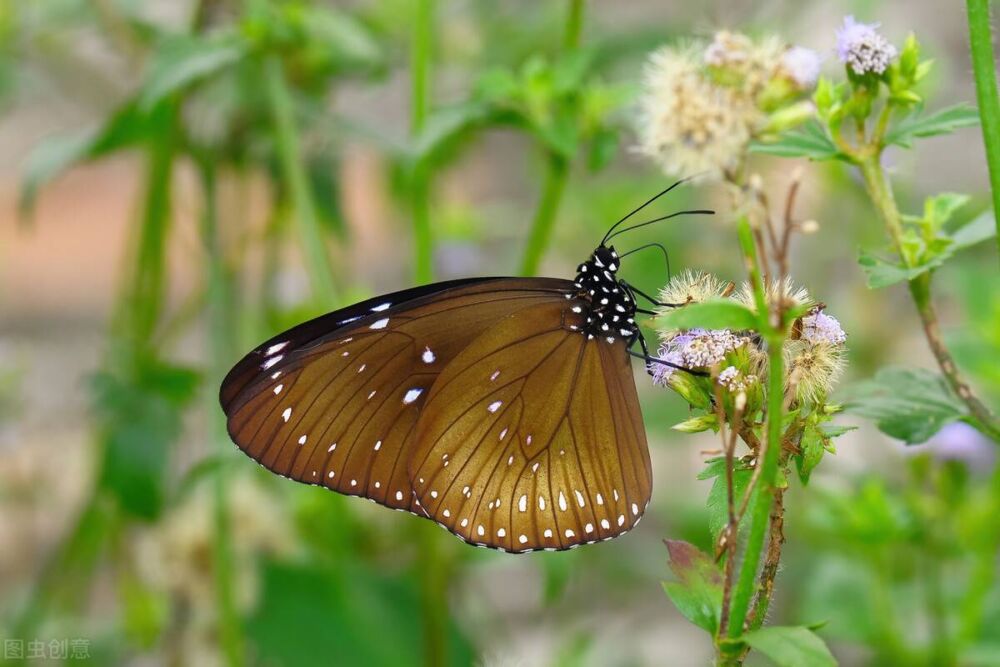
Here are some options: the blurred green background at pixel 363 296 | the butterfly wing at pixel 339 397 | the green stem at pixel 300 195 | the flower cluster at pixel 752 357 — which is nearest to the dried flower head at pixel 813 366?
the flower cluster at pixel 752 357

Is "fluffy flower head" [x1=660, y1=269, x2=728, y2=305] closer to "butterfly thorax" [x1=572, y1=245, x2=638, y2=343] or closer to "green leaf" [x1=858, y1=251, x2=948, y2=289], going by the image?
"green leaf" [x1=858, y1=251, x2=948, y2=289]

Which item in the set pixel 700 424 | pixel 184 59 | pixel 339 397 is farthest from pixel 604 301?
pixel 184 59

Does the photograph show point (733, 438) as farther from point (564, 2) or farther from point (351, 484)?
point (564, 2)

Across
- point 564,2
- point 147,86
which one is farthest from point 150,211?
point 564,2

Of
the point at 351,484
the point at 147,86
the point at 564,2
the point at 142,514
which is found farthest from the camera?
the point at 564,2

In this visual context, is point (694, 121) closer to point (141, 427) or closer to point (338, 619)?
point (141, 427)

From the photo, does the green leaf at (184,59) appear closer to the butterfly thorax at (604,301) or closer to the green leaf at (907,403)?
the butterfly thorax at (604,301)
